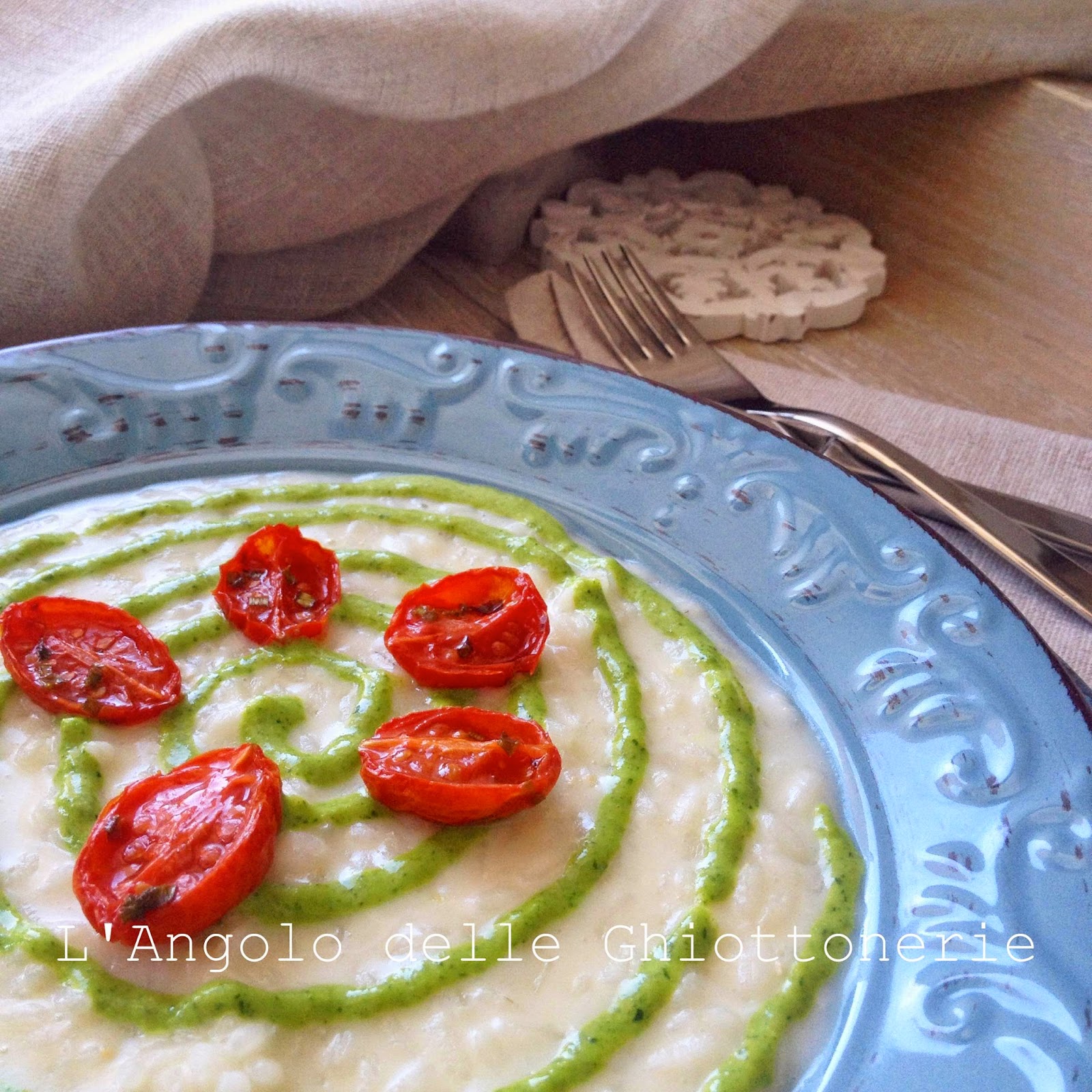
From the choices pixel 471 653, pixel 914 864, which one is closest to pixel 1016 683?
pixel 914 864

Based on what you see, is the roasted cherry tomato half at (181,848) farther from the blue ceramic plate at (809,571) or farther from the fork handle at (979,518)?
the fork handle at (979,518)

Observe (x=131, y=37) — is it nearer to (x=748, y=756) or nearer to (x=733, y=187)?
(x=733, y=187)

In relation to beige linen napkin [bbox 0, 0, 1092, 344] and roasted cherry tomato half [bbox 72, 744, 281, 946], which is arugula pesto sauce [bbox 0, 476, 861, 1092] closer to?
roasted cherry tomato half [bbox 72, 744, 281, 946]

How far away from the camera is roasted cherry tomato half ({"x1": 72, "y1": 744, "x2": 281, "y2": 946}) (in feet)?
5.98

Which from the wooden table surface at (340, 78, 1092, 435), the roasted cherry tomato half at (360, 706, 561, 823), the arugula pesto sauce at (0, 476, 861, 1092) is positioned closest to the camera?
the arugula pesto sauce at (0, 476, 861, 1092)

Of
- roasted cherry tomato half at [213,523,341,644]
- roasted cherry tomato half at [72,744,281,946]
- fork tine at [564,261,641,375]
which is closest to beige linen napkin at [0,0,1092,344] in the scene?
fork tine at [564,261,641,375]

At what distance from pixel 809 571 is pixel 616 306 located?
4.57 ft

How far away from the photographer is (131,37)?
3574 millimetres

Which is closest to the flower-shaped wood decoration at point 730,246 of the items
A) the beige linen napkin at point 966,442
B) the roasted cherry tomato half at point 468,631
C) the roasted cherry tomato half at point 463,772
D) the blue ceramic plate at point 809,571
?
the beige linen napkin at point 966,442

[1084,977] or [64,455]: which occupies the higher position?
[64,455]

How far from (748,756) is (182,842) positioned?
992 millimetres

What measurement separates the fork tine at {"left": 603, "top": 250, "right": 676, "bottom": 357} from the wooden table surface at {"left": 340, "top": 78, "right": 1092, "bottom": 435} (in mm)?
376

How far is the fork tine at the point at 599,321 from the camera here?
3.53m

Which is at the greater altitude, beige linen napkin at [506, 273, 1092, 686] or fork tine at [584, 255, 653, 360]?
fork tine at [584, 255, 653, 360]
